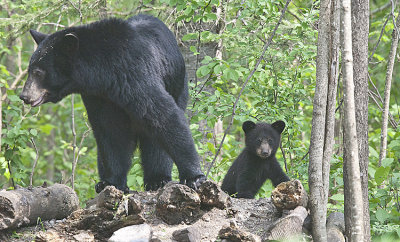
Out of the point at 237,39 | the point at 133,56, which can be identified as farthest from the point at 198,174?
the point at 237,39

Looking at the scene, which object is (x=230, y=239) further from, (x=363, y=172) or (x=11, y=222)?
(x=11, y=222)

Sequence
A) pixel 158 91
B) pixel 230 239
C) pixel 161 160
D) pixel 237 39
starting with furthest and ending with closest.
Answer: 1. pixel 237 39
2. pixel 161 160
3. pixel 158 91
4. pixel 230 239

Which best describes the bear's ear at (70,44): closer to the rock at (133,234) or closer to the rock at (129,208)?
the rock at (129,208)

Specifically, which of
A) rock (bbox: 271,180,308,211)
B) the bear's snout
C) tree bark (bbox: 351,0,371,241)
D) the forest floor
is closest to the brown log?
the forest floor

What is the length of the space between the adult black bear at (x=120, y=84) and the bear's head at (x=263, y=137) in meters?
1.24

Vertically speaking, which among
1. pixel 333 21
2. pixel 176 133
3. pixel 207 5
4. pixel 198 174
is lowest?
pixel 198 174

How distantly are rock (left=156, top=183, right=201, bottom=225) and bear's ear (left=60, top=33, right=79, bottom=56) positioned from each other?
1.76m

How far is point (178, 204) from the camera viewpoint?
4.21 m

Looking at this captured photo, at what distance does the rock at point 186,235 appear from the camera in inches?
153

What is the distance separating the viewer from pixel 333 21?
4117 mm

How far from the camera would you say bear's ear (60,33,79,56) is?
4.86m

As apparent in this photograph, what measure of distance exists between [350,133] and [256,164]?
2371 millimetres

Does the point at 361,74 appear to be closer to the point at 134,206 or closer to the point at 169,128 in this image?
the point at 169,128

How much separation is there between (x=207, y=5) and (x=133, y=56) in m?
1.55
